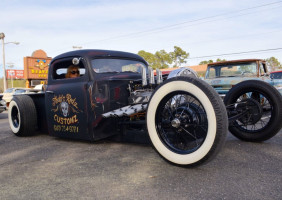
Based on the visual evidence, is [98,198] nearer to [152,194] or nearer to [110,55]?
[152,194]

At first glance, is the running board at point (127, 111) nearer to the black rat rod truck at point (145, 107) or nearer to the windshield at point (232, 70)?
the black rat rod truck at point (145, 107)

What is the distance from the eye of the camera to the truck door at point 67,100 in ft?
12.0

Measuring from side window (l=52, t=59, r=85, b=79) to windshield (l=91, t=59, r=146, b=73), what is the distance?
25 centimetres

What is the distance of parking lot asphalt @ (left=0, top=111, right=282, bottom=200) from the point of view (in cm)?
207

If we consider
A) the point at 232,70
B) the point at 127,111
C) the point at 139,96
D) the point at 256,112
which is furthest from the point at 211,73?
the point at 127,111

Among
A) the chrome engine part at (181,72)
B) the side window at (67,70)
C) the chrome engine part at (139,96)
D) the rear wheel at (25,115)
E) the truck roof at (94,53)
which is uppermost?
the truck roof at (94,53)

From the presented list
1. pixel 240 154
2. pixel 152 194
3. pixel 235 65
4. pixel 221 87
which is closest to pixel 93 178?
pixel 152 194

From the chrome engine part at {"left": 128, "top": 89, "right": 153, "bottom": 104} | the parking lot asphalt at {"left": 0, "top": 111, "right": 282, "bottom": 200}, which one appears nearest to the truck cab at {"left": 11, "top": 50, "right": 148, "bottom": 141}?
the chrome engine part at {"left": 128, "top": 89, "right": 153, "bottom": 104}

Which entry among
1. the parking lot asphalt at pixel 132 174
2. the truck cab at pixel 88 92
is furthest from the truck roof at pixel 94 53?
the parking lot asphalt at pixel 132 174

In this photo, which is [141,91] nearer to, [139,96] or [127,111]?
[139,96]

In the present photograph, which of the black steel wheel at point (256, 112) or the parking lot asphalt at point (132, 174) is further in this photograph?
the black steel wheel at point (256, 112)

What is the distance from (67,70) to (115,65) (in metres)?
0.81

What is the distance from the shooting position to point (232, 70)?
729 centimetres

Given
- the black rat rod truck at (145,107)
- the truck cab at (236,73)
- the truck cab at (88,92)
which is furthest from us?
the truck cab at (236,73)
